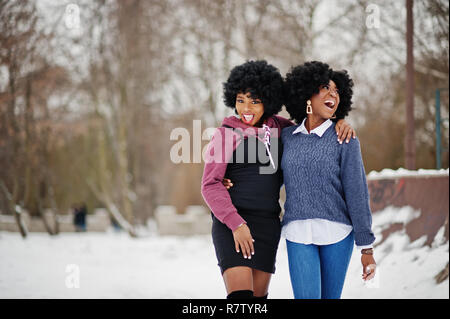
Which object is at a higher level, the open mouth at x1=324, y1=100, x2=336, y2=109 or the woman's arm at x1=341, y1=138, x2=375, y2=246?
the open mouth at x1=324, y1=100, x2=336, y2=109

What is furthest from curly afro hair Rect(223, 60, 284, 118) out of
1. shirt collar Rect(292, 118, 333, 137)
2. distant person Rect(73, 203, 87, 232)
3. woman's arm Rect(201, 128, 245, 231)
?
distant person Rect(73, 203, 87, 232)

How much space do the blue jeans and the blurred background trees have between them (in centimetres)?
538

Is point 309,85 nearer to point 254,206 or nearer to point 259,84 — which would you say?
point 259,84

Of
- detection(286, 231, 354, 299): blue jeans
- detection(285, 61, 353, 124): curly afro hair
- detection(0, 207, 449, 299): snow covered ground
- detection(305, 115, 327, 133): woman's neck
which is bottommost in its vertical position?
detection(0, 207, 449, 299): snow covered ground

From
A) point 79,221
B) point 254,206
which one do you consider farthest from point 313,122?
point 79,221

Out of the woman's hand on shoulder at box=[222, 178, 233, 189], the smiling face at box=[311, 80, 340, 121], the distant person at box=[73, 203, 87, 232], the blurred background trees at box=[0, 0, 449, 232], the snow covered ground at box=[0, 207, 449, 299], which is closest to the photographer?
the woman's hand on shoulder at box=[222, 178, 233, 189]

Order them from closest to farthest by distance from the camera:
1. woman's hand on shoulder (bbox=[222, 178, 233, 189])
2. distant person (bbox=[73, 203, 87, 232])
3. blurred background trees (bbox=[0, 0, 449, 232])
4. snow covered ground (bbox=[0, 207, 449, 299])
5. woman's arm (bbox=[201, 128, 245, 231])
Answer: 1. woman's arm (bbox=[201, 128, 245, 231])
2. woman's hand on shoulder (bbox=[222, 178, 233, 189])
3. snow covered ground (bbox=[0, 207, 449, 299])
4. blurred background trees (bbox=[0, 0, 449, 232])
5. distant person (bbox=[73, 203, 87, 232])

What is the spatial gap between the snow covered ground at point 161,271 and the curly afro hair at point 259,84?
3.24m

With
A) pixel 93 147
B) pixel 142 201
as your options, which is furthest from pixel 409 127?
pixel 93 147

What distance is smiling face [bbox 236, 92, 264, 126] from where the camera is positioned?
3023 millimetres

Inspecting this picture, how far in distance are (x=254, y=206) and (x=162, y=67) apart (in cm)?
1496

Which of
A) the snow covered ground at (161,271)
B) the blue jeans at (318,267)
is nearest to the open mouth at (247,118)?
the blue jeans at (318,267)

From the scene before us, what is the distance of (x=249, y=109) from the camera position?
303 centimetres

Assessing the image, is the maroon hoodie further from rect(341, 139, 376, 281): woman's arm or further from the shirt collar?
Result: rect(341, 139, 376, 281): woman's arm
